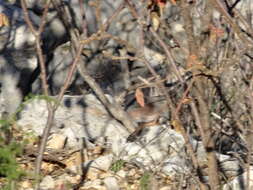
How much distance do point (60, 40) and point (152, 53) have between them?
729 mm

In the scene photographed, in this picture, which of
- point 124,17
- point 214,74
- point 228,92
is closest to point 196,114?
point 214,74

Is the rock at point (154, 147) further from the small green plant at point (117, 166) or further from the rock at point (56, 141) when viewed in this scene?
the rock at point (56, 141)

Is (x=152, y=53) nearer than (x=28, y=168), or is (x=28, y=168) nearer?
(x=28, y=168)

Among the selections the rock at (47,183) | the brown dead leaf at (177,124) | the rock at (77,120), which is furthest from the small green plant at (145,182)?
the rock at (77,120)

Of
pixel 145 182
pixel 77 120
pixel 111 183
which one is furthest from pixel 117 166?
pixel 77 120

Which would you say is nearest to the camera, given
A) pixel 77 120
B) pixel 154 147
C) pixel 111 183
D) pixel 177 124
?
pixel 177 124

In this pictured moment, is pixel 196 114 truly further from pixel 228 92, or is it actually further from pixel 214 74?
pixel 228 92

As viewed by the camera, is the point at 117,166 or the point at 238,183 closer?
the point at 238,183

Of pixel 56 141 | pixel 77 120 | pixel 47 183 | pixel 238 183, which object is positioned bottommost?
pixel 238 183

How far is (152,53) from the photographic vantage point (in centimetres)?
536

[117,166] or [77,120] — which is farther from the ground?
[77,120]

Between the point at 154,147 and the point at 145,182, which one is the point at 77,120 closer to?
the point at 154,147

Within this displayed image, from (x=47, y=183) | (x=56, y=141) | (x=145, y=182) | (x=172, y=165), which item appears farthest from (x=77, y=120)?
(x=145, y=182)

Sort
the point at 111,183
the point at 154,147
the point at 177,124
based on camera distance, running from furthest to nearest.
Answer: the point at 154,147 → the point at 111,183 → the point at 177,124
